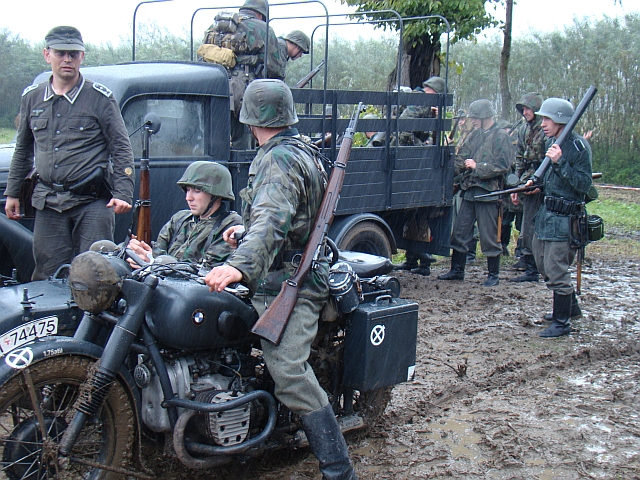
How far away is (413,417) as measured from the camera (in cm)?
455

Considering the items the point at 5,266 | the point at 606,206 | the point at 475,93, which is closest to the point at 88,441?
the point at 5,266

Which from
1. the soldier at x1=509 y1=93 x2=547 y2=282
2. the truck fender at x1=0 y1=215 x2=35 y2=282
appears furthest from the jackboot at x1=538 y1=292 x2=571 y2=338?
the truck fender at x1=0 y1=215 x2=35 y2=282

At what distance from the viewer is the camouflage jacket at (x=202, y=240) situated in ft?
12.6

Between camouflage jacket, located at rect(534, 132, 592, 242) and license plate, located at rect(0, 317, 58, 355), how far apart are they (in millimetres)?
4385

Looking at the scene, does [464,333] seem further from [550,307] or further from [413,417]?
[413,417]

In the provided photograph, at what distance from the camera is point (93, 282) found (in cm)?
302

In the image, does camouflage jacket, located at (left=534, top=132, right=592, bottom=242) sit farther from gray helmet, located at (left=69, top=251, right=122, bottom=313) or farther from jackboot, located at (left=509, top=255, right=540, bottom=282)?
gray helmet, located at (left=69, top=251, right=122, bottom=313)

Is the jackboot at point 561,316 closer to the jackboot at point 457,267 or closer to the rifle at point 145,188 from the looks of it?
the jackboot at point 457,267

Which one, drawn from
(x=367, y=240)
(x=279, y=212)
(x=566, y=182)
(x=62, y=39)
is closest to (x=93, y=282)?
(x=279, y=212)

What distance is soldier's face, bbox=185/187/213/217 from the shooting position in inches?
156

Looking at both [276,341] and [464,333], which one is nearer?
[276,341]

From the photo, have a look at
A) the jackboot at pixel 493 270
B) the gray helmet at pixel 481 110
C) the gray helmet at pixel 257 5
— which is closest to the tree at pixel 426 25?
the gray helmet at pixel 481 110

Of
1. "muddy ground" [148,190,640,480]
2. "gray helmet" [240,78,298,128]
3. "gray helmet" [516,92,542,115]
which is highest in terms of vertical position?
"gray helmet" [516,92,542,115]

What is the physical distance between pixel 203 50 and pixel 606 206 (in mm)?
10369
